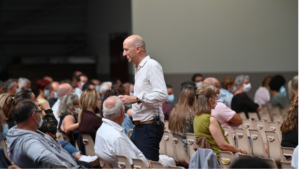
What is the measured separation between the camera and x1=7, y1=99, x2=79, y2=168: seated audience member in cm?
245

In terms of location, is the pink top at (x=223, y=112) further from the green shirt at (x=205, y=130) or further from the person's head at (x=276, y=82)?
the person's head at (x=276, y=82)

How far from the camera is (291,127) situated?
3.49m

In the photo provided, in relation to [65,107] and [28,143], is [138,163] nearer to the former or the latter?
[28,143]

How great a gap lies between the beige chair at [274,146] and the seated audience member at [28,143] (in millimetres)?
2165

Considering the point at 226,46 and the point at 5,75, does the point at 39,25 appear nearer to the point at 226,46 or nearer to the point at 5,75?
the point at 5,75

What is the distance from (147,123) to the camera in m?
3.05

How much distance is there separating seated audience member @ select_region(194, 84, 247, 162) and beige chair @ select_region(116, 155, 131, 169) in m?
0.90

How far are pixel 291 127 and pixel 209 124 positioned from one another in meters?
0.91

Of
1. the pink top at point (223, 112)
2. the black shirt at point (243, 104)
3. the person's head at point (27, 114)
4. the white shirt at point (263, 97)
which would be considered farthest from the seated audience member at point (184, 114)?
the white shirt at point (263, 97)

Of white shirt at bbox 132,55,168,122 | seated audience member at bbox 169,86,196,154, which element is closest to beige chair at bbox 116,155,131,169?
white shirt at bbox 132,55,168,122

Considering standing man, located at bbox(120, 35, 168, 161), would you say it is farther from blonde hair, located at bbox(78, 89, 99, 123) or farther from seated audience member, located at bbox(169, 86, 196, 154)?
blonde hair, located at bbox(78, 89, 99, 123)

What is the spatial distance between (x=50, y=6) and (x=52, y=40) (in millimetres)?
1122

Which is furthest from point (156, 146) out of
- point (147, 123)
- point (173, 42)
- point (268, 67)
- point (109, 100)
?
point (268, 67)

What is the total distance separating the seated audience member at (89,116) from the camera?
3.98m
